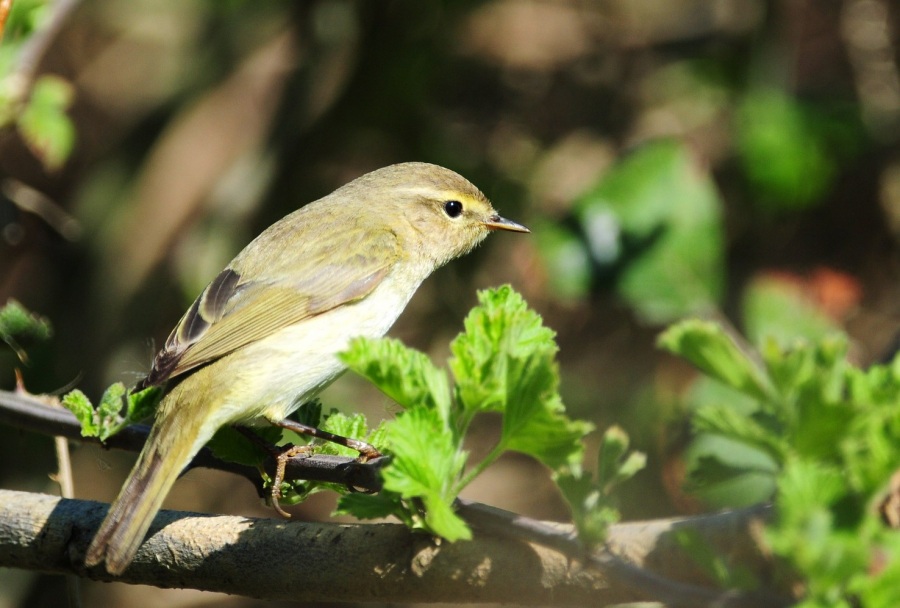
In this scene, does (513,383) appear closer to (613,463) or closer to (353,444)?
(613,463)

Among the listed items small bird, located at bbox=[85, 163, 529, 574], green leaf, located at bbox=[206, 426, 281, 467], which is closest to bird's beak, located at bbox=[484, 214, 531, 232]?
small bird, located at bbox=[85, 163, 529, 574]

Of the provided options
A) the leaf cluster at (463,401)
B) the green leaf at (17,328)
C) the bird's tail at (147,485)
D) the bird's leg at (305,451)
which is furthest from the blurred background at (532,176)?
the leaf cluster at (463,401)

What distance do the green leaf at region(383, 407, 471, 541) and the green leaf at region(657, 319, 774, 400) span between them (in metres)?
0.32

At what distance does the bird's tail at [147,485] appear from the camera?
1802 mm

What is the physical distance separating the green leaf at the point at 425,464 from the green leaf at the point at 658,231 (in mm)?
2472

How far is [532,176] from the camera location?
5.13 m

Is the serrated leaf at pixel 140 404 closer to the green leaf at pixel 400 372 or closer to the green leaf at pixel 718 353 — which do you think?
the green leaf at pixel 400 372

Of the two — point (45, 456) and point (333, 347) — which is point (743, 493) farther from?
point (45, 456)

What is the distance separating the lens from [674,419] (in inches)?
159

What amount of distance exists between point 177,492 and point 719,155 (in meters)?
3.37

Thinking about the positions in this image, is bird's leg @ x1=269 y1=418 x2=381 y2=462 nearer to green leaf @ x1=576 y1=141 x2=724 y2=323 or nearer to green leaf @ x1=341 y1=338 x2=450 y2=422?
green leaf @ x1=341 y1=338 x2=450 y2=422

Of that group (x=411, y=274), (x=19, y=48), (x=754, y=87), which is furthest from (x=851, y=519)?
(x=754, y=87)

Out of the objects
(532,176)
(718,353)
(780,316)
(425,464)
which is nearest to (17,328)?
(425,464)

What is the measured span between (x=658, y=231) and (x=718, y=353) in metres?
2.71
